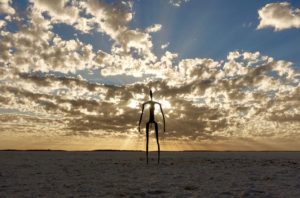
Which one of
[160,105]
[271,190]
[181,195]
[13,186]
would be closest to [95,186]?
[13,186]

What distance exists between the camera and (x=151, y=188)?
54.9ft

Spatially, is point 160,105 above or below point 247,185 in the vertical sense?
above

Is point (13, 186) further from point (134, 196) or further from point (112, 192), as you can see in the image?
point (134, 196)

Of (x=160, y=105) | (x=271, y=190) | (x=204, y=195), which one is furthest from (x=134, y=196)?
(x=160, y=105)

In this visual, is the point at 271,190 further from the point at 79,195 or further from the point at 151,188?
the point at 79,195

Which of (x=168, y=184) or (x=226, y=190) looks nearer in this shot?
(x=226, y=190)

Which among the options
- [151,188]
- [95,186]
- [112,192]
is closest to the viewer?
[112,192]

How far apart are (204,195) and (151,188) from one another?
9.73ft

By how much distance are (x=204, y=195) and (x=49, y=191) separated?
6372mm

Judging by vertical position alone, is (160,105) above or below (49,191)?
above

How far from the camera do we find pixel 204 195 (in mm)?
14523

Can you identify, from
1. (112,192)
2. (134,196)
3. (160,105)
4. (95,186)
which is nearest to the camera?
(134,196)

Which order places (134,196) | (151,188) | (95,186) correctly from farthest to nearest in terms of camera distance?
(95,186) → (151,188) → (134,196)

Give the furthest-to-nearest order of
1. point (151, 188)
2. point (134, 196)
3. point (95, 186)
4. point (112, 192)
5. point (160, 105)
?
point (160, 105)
point (95, 186)
point (151, 188)
point (112, 192)
point (134, 196)
